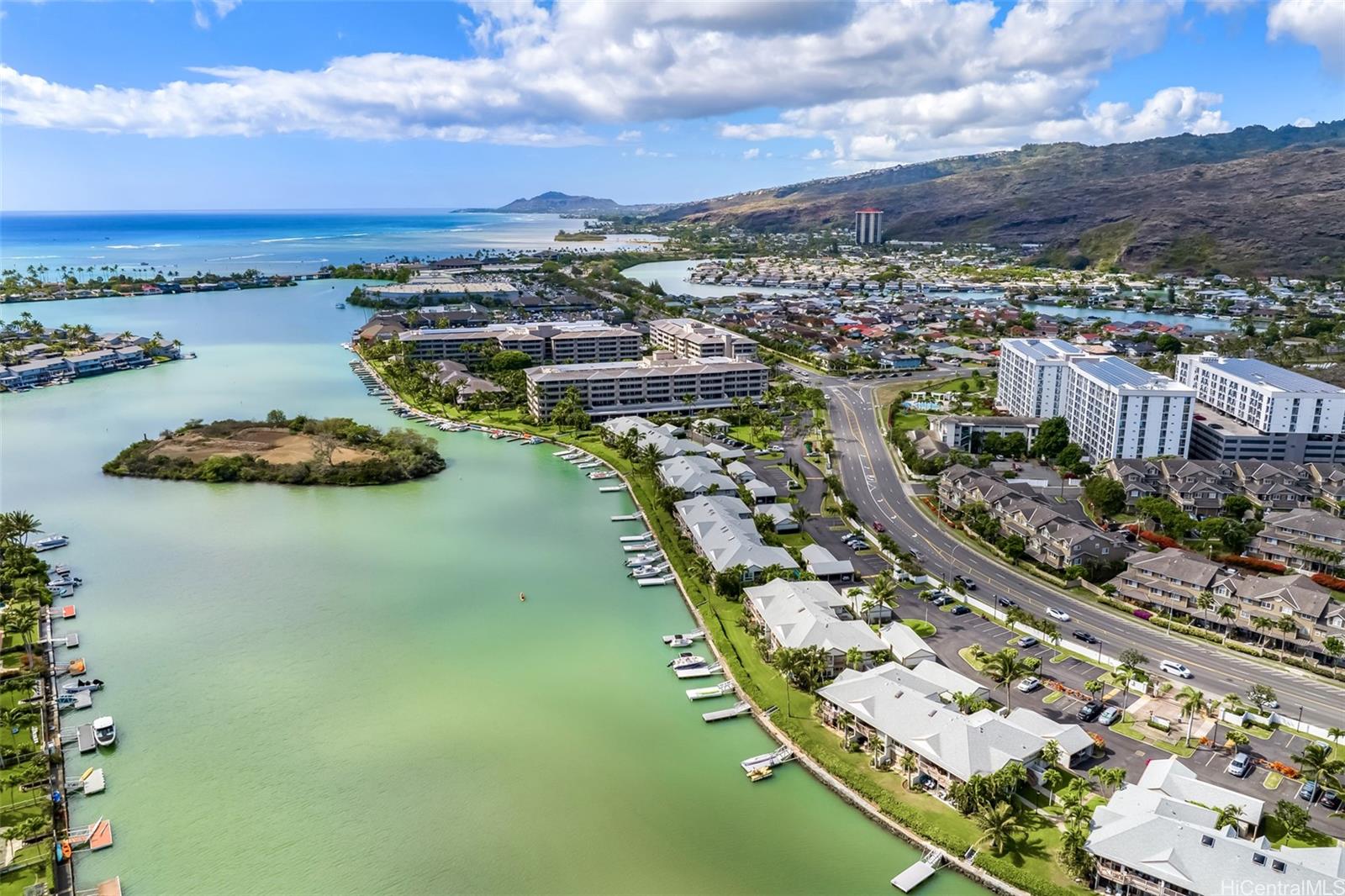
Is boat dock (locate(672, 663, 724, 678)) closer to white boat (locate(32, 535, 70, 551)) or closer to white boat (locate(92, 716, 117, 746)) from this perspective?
white boat (locate(92, 716, 117, 746))

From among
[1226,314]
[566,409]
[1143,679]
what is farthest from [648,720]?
[1226,314]

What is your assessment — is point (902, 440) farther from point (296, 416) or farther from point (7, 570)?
point (7, 570)

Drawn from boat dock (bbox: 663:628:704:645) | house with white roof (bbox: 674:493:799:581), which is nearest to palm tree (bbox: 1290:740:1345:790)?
house with white roof (bbox: 674:493:799:581)

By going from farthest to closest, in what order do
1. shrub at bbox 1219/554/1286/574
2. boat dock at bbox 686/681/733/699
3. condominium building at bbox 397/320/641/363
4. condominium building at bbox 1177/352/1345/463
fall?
condominium building at bbox 397/320/641/363 < condominium building at bbox 1177/352/1345/463 < shrub at bbox 1219/554/1286/574 < boat dock at bbox 686/681/733/699

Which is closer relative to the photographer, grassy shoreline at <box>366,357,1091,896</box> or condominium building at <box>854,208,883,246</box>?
grassy shoreline at <box>366,357,1091,896</box>

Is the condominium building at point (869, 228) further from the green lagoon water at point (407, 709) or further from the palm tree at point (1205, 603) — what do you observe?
the palm tree at point (1205, 603)

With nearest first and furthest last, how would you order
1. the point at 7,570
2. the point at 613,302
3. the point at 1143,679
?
1. the point at 1143,679
2. the point at 7,570
3. the point at 613,302
